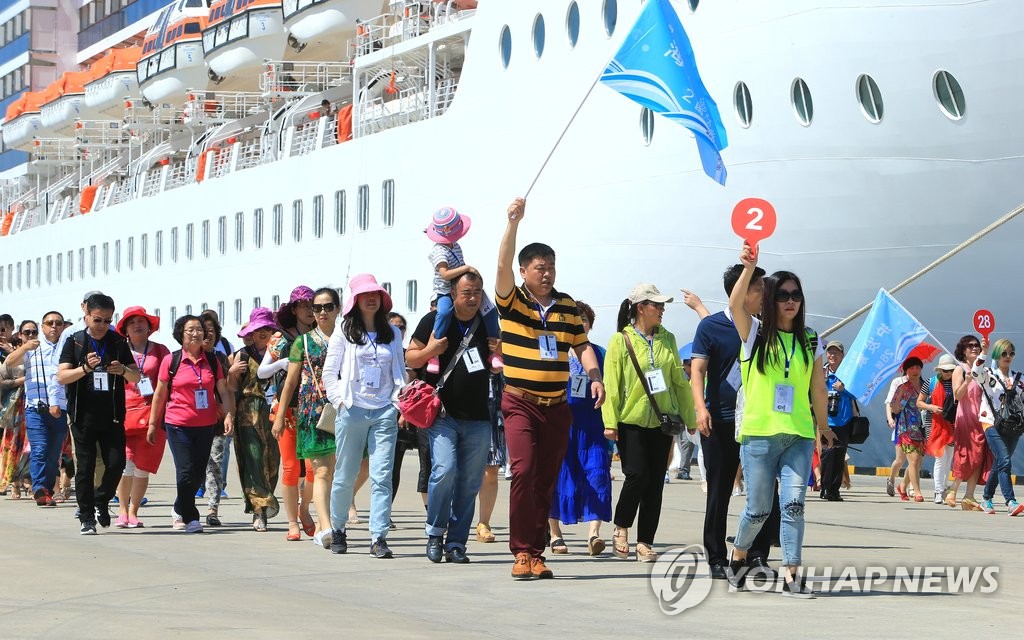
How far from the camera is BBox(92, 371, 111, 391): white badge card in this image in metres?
10.7

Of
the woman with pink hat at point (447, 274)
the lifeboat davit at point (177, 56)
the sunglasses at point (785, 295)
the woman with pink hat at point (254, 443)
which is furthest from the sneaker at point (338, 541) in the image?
the lifeboat davit at point (177, 56)

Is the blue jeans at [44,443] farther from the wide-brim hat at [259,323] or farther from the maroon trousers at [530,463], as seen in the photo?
the maroon trousers at [530,463]

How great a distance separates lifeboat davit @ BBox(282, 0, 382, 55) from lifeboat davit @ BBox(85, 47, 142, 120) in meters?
10.8

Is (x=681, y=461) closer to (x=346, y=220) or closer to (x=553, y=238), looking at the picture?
(x=553, y=238)

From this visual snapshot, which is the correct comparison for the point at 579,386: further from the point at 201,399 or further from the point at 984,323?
the point at 984,323

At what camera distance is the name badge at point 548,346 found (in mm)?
8336

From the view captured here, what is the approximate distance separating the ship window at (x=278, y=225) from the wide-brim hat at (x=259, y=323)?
19.5 meters

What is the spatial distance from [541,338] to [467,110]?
16.3 meters

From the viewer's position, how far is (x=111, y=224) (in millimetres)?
41500

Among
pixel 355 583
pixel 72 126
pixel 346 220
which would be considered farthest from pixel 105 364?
pixel 72 126

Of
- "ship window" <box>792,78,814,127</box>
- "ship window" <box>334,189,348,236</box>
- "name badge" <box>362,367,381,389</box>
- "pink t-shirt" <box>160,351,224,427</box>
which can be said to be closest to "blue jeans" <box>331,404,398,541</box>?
"name badge" <box>362,367,381,389</box>

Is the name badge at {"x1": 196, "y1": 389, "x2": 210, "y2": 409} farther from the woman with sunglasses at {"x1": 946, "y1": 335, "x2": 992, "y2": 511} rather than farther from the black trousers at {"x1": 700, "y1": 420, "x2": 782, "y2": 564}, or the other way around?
the woman with sunglasses at {"x1": 946, "y1": 335, "x2": 992, "y2": 511}

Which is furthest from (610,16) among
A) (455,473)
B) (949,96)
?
(455,473)

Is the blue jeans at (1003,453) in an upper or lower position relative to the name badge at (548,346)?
lower
